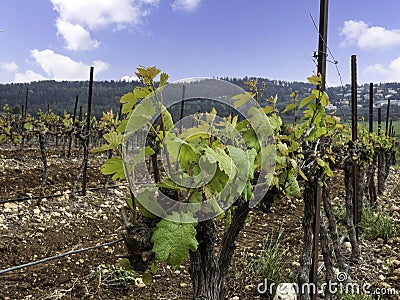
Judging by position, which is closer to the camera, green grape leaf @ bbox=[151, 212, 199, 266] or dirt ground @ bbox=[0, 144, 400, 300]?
green grape leaf @ bbox=[151, 212, 199, 266]

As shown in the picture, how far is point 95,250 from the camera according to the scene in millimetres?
4844

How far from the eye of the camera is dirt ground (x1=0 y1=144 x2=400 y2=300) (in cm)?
372

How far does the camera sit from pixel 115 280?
3.84m

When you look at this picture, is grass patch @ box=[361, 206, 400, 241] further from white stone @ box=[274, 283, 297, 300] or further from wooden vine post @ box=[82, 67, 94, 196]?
wooden vine post @ box=[82, 67, 94, 196]

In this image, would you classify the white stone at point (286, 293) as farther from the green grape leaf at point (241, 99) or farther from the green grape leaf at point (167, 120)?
the green grape leaf at point (167, 120)

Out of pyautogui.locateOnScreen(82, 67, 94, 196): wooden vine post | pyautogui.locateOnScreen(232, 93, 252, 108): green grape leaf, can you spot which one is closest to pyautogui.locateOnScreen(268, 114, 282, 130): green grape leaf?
pyautogui.locateOnScreen(232, 93, 252, 108): green grape leaf

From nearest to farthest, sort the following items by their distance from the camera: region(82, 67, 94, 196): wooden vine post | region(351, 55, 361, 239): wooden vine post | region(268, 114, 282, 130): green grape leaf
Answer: region(268, 114, 282, 130): green grape leaf → region(351, 55, 361, 239): wooden vine post → region(82, 67, 94, 196): wooden vine post

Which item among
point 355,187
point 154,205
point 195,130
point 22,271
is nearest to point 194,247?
point 154,205

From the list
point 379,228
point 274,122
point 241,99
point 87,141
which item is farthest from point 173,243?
point 87,141

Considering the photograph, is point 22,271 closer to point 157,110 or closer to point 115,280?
point 115,280

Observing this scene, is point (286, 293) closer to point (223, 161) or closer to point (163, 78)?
point (223, 161)

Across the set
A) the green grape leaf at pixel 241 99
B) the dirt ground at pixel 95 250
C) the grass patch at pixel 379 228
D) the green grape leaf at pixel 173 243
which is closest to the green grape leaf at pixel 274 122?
the green grape leaf at pixel 241 99

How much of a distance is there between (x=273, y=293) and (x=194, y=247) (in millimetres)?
2651

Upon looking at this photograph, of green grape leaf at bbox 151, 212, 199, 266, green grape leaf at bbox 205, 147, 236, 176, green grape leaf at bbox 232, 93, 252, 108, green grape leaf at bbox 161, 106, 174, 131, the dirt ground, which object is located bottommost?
the dirt ground
